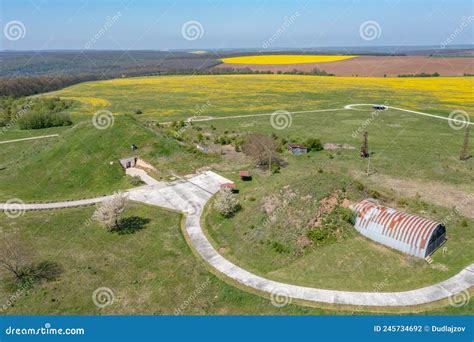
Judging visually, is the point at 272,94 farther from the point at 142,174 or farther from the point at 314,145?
the point at 142,174

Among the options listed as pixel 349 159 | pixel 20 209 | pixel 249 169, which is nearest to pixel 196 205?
pixel 249 169

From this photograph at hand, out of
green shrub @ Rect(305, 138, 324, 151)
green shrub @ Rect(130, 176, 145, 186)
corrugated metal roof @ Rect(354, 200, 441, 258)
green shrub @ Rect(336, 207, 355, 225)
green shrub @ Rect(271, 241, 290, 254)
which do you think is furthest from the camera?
green shrub @ Rect(305, 138, 324, 151)

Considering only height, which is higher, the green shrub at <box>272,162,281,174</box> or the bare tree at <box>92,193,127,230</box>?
the green shrub at <box>272,162,281,174</box>

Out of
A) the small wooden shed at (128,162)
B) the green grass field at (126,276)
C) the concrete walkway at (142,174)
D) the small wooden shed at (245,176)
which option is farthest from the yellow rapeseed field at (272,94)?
the green grass field at (126,276)

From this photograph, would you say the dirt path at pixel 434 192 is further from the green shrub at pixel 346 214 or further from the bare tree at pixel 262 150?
the bare tree at pixel 262 150

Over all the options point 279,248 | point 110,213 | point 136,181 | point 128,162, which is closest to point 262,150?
point 136,181

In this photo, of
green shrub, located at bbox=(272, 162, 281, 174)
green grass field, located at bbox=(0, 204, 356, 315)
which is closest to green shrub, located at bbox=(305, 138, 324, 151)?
green shrub, located at bbox=(272, 162, 281, 174)

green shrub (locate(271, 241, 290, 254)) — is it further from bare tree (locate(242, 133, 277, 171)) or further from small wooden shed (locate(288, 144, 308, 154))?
small wooden shed (locate(288, 144, 308, 154))
